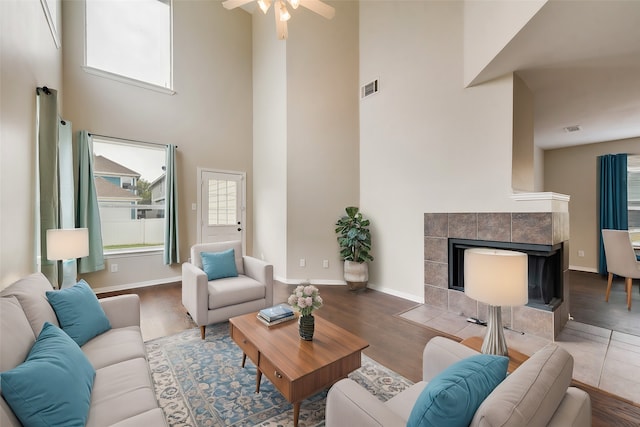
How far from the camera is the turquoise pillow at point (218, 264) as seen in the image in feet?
10.3

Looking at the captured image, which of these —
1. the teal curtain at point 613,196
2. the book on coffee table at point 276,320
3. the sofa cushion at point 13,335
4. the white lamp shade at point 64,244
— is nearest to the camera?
the sofa cushion at point 13,335

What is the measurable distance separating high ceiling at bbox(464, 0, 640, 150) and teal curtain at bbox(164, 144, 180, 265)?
4737mm

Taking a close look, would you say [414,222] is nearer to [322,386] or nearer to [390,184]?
[390,184]

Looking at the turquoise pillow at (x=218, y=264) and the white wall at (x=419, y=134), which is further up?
the white wall at (x=419, y=134)

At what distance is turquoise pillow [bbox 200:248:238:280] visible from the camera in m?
3.13

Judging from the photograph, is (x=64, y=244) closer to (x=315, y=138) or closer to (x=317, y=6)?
(x=317, y=6)

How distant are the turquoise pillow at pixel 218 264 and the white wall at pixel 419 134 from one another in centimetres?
232

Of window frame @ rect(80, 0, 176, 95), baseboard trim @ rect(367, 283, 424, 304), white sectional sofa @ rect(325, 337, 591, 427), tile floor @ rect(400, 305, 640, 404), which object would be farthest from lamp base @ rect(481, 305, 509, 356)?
window frame @ rect(80, 0, 176, 95)

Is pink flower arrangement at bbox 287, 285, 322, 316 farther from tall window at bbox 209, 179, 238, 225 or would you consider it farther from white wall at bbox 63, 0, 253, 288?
tall window at bbox 209, 179, 238, 225

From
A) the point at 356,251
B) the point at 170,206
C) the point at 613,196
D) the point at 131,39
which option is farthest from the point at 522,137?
the point at 131,39

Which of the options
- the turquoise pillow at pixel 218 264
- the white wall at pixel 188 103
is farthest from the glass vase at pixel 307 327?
the white wall at pixel 188 103

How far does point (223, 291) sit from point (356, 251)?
7.24 feet

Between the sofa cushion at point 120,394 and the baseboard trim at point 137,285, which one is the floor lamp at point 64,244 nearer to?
the sofa cushion at point 120,394

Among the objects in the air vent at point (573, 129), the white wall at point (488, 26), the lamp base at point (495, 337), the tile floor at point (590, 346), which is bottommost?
the tile floor at point (590, 346)
